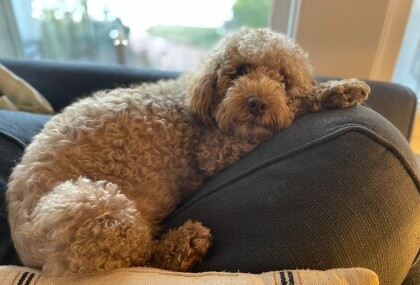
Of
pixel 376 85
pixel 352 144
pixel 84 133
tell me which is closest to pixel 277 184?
pixel 352 144

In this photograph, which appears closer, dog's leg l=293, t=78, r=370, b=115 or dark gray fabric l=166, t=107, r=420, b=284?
dark gray fabric l=166, t=107, r=420, b=284

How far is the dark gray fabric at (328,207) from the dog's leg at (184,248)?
32mm

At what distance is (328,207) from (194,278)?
0.35 metres

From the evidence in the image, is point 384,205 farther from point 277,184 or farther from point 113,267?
point 113,267

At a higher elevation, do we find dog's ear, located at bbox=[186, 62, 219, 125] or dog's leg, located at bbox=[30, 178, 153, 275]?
dog's ear, located at bbox=[186, 62, 219, 125]

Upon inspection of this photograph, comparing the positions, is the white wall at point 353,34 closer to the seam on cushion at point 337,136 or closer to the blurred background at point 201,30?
the blurred background at point 201,30

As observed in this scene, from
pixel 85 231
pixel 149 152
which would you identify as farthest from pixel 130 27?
pixel 85 231

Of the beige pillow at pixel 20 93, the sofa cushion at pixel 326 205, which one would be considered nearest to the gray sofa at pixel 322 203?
the sofa cushion at pixel 326 205

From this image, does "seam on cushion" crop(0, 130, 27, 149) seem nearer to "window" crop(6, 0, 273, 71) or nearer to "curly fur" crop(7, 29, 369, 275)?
"curly fur" crop(7, 29, 369, 275)

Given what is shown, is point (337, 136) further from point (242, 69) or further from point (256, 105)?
point (242, 69)

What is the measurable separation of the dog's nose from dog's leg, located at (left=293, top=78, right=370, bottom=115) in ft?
0.36

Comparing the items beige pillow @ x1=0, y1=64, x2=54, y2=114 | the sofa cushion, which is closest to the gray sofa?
the sofa cushion

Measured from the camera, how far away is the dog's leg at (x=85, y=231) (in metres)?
0.94

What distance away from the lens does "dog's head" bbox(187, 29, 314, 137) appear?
1.25 m
